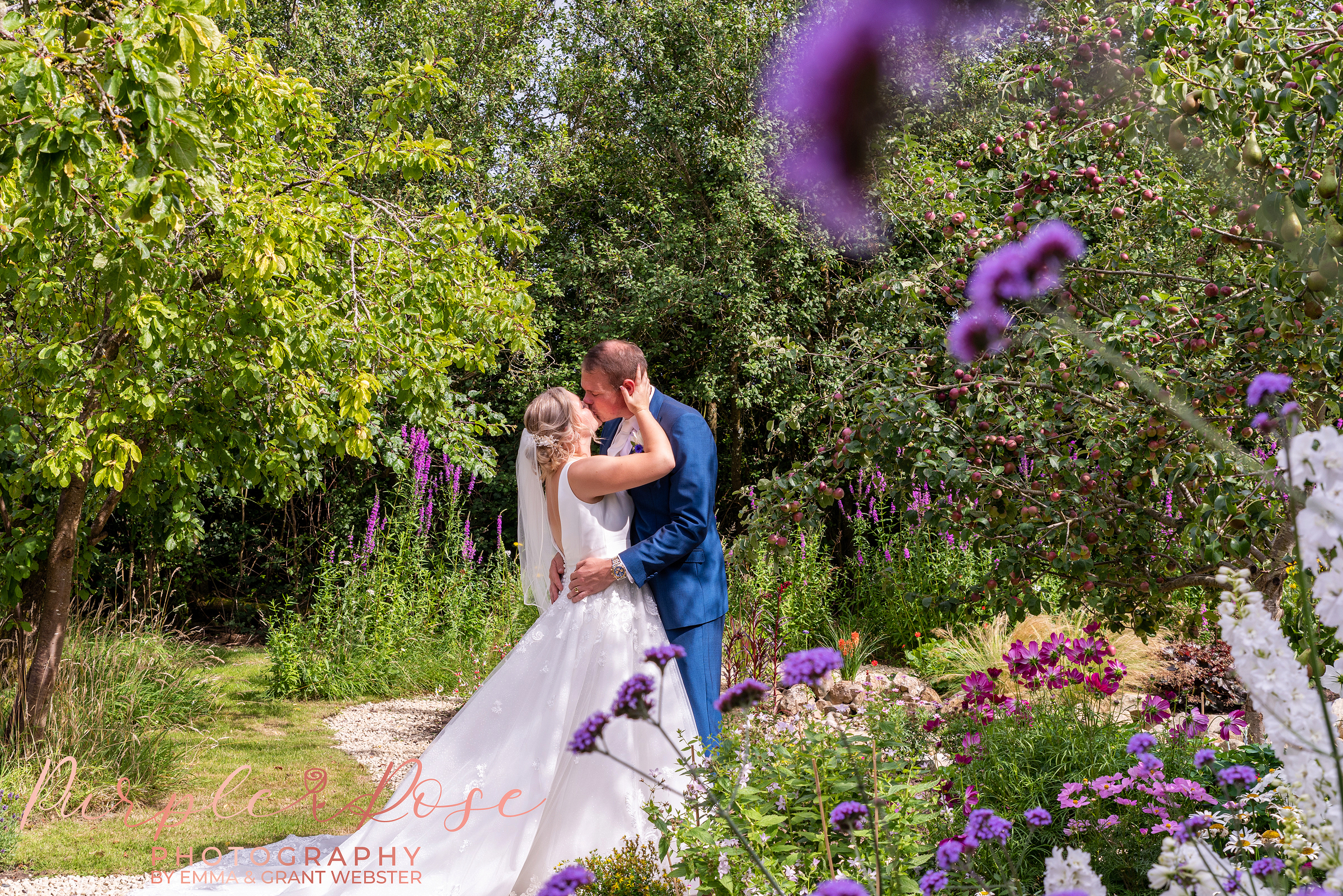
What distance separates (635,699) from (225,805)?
3683 millimetres

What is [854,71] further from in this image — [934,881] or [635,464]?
[635,464]

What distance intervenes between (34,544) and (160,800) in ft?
4.06

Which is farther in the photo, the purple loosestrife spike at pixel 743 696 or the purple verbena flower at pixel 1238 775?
the purple verbena flower at pixel 1238 775

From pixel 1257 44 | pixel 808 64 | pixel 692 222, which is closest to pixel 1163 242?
pixel 1257 44

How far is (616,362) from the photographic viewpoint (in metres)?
3.11

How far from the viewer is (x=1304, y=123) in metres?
1.90

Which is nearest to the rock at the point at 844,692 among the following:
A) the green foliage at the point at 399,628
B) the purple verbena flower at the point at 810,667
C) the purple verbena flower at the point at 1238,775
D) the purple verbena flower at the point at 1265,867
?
the green foliage at the point at 399,628

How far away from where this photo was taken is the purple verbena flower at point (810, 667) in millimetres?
1188

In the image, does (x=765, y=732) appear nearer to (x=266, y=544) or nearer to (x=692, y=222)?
(x=692, y=222)

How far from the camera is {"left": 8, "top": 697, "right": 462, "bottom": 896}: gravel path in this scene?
3146 millimetres

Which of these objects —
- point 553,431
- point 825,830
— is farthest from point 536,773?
point 825,830

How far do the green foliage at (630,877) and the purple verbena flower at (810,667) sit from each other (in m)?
1.17

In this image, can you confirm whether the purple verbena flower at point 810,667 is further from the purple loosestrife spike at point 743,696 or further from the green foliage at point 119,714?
the green foliage at point 119,714

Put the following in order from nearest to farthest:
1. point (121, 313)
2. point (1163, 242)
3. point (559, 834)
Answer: point (559, 834) → point (121, 313) → point (1163, 242)
